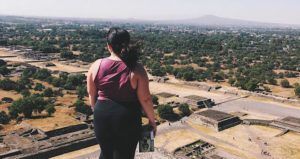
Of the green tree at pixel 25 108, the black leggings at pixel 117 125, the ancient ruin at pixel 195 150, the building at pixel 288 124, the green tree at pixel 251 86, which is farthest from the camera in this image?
the green tree at pixel 251 86

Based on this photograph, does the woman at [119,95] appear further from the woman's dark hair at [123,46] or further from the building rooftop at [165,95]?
the building rooftop at [165,95]

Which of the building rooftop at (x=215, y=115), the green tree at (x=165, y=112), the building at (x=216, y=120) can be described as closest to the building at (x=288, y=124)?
the building at (x=216, y=120)

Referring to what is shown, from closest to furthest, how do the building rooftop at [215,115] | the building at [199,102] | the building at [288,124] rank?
the building at [288,124] → the building rooftop at [215,115] → the building at [199,102]

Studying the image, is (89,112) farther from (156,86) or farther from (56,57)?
(56,57)

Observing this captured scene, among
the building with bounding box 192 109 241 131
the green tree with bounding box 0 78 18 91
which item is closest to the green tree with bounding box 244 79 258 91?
the building with bounding box 192 109 241 131

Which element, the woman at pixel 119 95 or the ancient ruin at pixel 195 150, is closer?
the woman at pixel 119 95

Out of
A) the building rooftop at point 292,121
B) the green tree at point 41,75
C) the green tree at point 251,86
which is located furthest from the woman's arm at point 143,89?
the green tree at point 41,75

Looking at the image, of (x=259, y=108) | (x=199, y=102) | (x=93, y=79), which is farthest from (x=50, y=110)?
(x=93, y=79)

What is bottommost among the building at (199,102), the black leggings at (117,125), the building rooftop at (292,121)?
the building at (199,102)

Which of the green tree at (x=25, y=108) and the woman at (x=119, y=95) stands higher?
the woman at (x=119, y=95)
